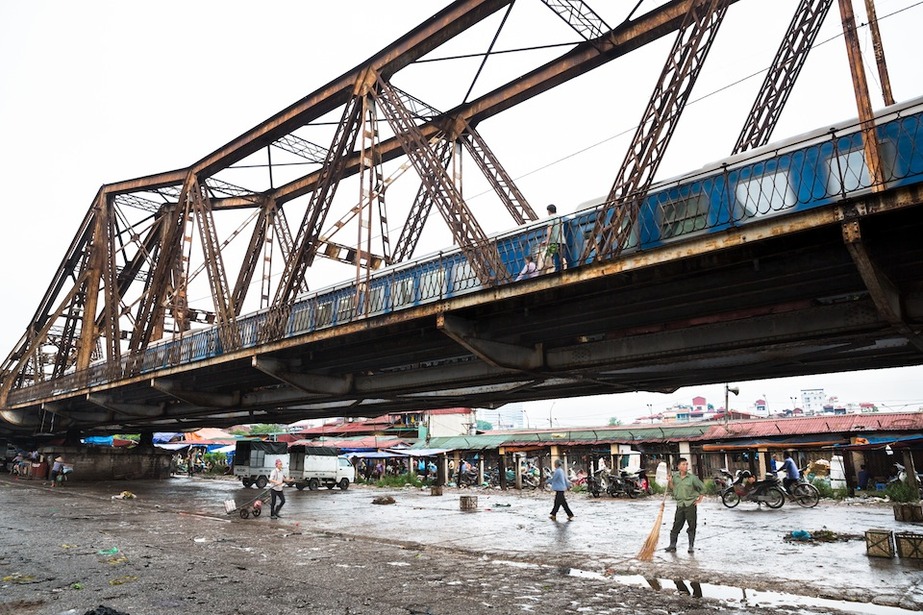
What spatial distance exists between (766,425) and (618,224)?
26.1 m

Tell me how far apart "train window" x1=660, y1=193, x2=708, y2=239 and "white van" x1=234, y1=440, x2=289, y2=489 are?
91.9ft

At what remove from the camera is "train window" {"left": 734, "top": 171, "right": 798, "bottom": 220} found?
834 cm

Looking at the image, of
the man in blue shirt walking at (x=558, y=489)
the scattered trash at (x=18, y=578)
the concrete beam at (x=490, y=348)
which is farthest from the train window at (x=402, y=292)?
the scattered trash at (x=18, y=578)

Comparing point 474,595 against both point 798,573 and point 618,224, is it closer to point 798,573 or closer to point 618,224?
point 798,573

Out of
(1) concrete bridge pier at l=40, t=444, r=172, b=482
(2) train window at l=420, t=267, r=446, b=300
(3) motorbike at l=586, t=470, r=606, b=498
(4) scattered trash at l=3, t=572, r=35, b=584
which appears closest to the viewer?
(4) scattered trash at l=3, t=572, r=35, b=584

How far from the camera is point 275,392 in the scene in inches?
906

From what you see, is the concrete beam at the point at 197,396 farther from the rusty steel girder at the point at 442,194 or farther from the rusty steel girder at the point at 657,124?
the rusty steel girder at the point at 657,124

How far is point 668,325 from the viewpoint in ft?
37.7

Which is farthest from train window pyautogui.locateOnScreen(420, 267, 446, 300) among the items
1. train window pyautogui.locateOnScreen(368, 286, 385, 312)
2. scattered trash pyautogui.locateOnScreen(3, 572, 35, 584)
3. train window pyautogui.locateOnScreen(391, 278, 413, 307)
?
scattered trash pyautogui.locateOnScreen(3, 572, 35, 584)

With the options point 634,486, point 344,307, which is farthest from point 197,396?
Result: point 634,486

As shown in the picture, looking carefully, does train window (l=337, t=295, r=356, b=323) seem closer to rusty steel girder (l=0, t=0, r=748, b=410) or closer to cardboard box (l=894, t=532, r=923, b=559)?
rusty steel girder (l=0, t=0, r=748, b=410)

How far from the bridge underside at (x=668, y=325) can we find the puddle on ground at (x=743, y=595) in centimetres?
390

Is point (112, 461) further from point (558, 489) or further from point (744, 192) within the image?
point (744, 192)

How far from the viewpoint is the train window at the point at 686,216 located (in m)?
9.00
